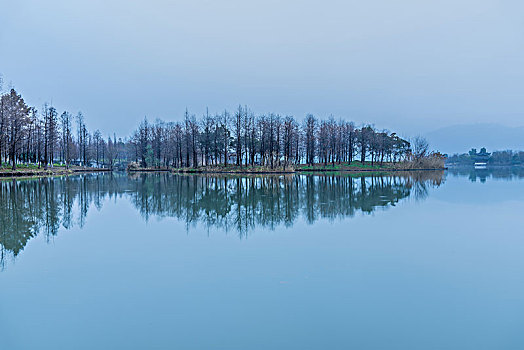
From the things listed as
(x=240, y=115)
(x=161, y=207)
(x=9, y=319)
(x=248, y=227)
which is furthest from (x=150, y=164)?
(x=9, y=319)

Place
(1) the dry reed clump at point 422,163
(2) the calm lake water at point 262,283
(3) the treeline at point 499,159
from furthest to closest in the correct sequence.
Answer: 1. (3) the treeline at point 499,159
2. (1) the dry reed clump at point 422,163
3. (2) the calm lake water at point 262,283

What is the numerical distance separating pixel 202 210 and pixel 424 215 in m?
8.22

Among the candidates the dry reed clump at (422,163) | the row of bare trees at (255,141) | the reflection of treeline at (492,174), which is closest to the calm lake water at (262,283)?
the reflection of treeline at (492,174)

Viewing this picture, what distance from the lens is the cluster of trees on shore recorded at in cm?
5047

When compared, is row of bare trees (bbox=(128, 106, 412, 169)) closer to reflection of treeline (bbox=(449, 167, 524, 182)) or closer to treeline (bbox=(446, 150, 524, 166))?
reflection of treeline (bbox=(449, 167, 524, 182))

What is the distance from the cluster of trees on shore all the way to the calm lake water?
38.7 meters

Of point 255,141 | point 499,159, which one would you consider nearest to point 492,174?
point 255,141

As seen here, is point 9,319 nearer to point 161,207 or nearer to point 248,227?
point 248,227

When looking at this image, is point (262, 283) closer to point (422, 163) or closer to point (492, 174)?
point (492, 174)

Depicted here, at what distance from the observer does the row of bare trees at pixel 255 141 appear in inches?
2173

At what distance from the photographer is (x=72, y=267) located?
6754 millimetres

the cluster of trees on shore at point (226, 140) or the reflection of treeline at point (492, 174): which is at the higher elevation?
the cluster of trees on shore at point (226, 140)

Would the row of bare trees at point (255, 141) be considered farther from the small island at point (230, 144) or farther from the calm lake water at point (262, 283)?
the calm lake water at point (262, 283)

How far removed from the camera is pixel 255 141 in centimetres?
5862
